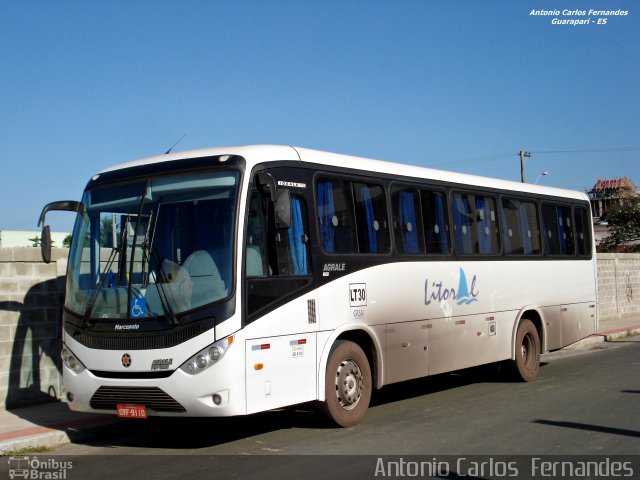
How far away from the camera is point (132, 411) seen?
818 centimetres

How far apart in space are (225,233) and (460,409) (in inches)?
179

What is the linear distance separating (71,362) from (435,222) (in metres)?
5.58

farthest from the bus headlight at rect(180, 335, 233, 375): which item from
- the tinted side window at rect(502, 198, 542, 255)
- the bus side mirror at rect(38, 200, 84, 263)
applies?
the tinted side window at rect(502, 198, 542, 255)

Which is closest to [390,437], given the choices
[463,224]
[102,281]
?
[102,281]

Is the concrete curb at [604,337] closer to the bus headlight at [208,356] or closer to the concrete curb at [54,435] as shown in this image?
the concrete curb at [54,435]

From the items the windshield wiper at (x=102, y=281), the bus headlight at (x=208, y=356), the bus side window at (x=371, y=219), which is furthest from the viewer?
the bus side window at (x=371, y=219)

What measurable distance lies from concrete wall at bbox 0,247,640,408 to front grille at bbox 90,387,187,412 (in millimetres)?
3299

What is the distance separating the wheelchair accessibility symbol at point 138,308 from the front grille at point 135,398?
0.77 metres

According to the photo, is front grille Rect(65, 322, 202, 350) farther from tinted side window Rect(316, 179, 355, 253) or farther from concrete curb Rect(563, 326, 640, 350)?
concrete curb Rect(563, 326, 640, 350)

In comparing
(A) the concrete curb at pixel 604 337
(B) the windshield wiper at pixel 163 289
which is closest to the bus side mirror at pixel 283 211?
(B) the windshield wiper at pixel 163 289

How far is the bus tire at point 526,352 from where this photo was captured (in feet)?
44.1

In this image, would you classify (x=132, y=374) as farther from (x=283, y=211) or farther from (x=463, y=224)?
(x=463, y=224)

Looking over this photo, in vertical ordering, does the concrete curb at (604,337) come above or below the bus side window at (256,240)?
below

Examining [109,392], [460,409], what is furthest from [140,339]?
[460,409]
